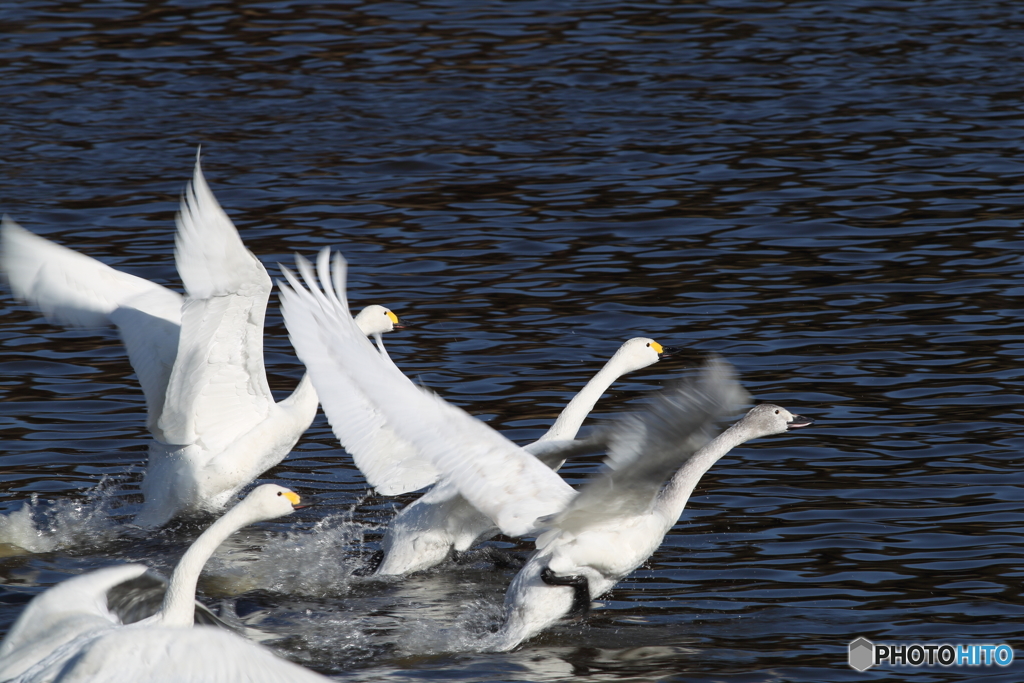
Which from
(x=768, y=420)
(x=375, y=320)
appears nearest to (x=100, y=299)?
(x=375, y=320)

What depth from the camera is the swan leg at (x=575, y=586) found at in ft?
22.6

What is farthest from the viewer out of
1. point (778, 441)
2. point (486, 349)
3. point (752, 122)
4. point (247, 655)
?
point (752, 122)

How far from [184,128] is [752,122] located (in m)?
6.27

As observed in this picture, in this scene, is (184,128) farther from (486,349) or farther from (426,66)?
(486,349)

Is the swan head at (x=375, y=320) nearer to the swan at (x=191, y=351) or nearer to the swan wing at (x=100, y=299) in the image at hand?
the swan at (x=191, y=351)

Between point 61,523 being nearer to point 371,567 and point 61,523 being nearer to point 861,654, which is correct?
point 371,567

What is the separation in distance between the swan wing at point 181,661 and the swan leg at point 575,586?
2.21m

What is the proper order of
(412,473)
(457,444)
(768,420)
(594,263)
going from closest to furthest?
(457,444) < (768,420) < (412,473) < (594,263)

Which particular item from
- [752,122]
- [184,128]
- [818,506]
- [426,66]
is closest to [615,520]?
[818,506]

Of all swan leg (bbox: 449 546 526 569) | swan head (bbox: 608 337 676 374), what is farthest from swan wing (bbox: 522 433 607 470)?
swan head (bbox: 608 337 676 374)

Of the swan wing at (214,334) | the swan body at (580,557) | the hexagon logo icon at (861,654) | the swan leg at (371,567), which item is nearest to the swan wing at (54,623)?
the swan body at (580,557)

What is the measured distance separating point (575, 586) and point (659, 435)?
1.40 metres

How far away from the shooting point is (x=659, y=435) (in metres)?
5.82

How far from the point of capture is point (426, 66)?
18266 mm
